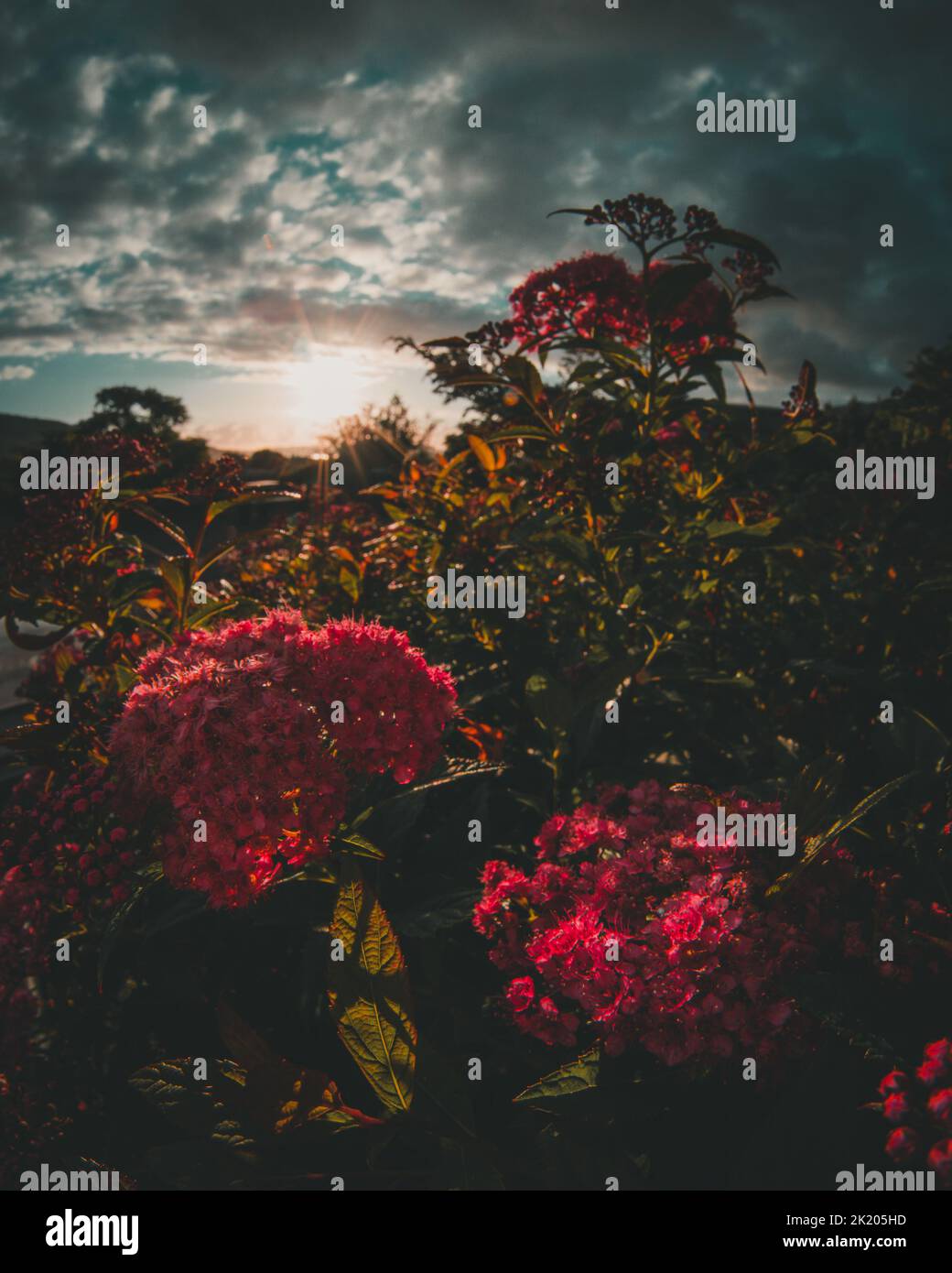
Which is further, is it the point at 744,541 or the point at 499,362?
the point at 499,362

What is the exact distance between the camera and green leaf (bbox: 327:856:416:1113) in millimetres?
1197

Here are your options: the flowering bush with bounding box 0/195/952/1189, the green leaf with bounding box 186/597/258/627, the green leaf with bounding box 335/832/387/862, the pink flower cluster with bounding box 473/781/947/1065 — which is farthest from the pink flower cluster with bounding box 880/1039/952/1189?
the green leaf with bounding box 186/597/258/627

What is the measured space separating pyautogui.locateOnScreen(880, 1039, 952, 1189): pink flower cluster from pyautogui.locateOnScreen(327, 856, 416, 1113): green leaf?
0.74 metres

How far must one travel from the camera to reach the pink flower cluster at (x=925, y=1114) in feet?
2.68

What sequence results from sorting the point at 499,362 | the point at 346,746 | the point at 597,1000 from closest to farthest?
the point at 597,1000, the point at 346,746, the point at 499,362

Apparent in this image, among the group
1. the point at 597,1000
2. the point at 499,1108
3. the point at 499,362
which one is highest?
the point at 499,362

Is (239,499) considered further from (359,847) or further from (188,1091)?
(188,1091)

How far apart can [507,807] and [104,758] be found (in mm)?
1328

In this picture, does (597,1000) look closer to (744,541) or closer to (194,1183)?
(194,1183)

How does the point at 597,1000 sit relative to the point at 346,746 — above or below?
below

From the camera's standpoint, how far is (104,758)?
1.96 metres

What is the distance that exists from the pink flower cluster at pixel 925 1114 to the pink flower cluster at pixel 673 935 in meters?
0.21

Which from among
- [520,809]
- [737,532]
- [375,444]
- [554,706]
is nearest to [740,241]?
[737,532]
